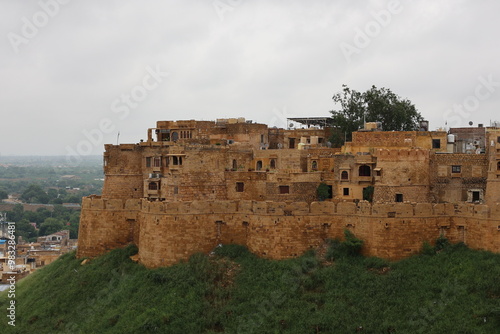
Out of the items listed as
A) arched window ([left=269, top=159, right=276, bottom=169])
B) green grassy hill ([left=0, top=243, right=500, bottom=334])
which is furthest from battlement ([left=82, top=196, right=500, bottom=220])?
arched window ([left=269, top=159, right=276, bottom=169])

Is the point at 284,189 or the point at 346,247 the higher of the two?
the point at 284,189

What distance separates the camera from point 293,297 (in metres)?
30.0

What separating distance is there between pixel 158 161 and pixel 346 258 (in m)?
15.0

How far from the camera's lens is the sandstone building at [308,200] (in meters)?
31.4

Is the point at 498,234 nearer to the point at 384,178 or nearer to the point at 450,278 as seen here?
the point at 450,278

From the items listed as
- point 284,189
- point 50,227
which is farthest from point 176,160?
point 50,227

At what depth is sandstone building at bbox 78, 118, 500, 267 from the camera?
31.4 m

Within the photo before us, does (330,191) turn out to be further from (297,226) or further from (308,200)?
(297,226)

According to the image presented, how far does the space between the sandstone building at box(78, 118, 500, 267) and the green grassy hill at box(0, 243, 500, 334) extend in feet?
3.27

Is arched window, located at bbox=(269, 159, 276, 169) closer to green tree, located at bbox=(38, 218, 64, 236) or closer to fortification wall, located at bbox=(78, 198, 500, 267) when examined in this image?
fortification wall, located at bbox=(78, 198, 500, 267)

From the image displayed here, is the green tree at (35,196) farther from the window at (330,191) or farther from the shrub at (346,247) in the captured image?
the shrub at (346,247)

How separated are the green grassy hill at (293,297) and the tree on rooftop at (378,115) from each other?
1468 centimetres

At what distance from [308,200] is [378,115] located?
12087mm

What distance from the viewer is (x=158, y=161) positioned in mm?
41125
